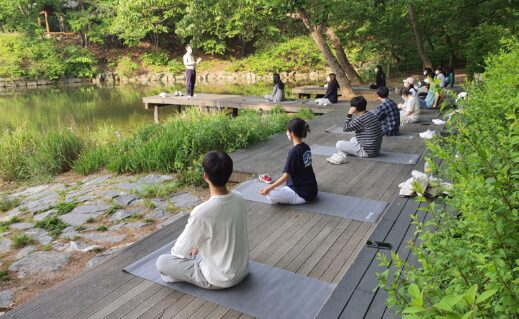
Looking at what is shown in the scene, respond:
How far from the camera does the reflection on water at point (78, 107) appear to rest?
45.7ft

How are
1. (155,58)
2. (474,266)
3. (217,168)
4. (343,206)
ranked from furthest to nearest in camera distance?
(155,58) → (343,206) → (217,168) → (474,266)

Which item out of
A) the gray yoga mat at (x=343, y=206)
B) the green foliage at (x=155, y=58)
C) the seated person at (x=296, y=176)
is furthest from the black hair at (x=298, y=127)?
the green foliage at (x=155, y=58)

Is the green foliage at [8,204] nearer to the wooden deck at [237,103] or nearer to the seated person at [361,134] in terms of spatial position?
the seated person at [361,134]

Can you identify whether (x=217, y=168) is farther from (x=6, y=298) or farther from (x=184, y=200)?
(x=184, y=200)

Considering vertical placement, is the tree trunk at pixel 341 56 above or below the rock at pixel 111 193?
above

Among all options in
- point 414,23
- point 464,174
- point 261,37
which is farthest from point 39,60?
point 464,174

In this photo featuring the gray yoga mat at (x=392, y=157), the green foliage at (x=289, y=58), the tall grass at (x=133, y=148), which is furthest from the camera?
the green foliage at (x=289, y=58)

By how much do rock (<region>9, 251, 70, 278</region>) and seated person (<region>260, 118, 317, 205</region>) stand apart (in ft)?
6.31

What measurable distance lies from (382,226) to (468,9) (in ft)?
44.1

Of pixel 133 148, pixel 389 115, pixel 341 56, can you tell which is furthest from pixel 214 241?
pixel 341 56

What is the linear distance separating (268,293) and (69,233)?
2.64 metres

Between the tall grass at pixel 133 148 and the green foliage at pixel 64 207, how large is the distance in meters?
1.37

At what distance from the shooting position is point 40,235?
442 cm

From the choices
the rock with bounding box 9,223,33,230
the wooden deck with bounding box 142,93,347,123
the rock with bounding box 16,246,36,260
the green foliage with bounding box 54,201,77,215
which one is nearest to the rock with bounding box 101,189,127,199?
the green foliage with bounding box 54,201,77,215
